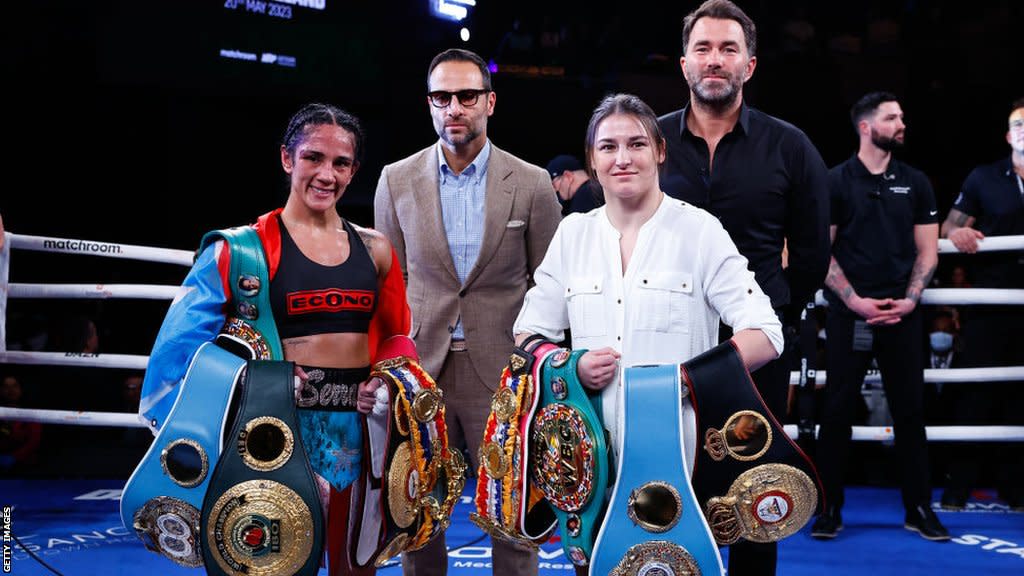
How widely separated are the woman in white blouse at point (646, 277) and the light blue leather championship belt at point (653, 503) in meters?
0.12

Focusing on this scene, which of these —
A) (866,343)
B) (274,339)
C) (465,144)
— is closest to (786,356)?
(465,144)

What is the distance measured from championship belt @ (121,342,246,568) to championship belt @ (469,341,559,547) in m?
0.55

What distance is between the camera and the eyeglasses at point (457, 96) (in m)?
2.42

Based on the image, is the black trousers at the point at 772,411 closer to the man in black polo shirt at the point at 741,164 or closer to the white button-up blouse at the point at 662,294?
the man in black polo shirt at the point at 741,164

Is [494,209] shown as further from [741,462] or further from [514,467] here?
[741,462]

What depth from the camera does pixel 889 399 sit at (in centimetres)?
365

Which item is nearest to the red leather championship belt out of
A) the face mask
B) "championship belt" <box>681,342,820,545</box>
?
"championship belt" <box>681,342,820,545</box>

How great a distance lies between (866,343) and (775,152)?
1.68m

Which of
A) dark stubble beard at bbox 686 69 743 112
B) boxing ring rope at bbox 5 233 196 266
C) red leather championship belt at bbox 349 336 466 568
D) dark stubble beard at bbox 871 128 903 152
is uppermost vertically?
dark stubble beard at bbox 871 128 903 152

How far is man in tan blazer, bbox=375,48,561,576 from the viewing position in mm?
2449

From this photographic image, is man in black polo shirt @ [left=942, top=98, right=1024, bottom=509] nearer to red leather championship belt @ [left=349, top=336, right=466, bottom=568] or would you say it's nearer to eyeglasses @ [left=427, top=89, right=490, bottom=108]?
eyeglasses @ [left=427, top=89, right=490, bottom=108]

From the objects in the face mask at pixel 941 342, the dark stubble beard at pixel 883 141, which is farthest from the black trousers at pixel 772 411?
the face mask at pixel 941 342

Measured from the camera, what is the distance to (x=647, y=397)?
5.48ft

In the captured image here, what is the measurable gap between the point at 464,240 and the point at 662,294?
2.73 feet
